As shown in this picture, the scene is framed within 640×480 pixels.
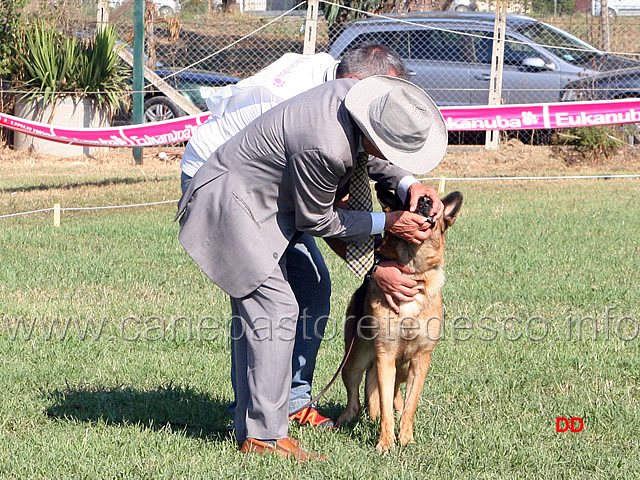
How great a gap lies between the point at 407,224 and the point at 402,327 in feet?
1.65

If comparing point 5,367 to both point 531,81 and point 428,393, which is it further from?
point 531,81

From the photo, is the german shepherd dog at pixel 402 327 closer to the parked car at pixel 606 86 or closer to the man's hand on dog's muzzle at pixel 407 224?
the man's hand on dog's muzzle at pixel 407 224

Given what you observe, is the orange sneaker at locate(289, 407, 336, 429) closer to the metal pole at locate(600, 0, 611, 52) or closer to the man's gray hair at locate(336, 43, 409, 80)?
the man's gray hair at locate(336, 43, 409, 80)

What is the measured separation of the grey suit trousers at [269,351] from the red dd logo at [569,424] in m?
1.39

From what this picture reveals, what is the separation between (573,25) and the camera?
17.5 metres

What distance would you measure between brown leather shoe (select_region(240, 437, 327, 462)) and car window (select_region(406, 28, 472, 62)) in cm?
1172

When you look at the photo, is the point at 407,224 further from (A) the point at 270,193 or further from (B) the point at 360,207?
(A) the point at 270,193

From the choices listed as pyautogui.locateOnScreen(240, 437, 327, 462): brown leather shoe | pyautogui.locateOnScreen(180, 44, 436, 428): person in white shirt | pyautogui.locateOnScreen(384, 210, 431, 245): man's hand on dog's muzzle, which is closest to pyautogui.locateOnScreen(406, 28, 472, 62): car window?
pyautogui.locateOnScreen(180, 44, 436, 428): person in white shirt

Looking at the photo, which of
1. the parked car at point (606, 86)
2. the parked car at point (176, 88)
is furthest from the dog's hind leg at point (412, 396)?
the parked car at point (176, 88)

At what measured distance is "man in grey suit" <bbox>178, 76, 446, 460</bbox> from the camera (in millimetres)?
3365

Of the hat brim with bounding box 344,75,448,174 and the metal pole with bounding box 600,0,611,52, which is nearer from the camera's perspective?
the hat brim with bounding box 344,75,448,174

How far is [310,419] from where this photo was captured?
171 inches

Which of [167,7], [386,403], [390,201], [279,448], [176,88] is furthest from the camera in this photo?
[167,7]

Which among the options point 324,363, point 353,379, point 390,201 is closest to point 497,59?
point 324,363
